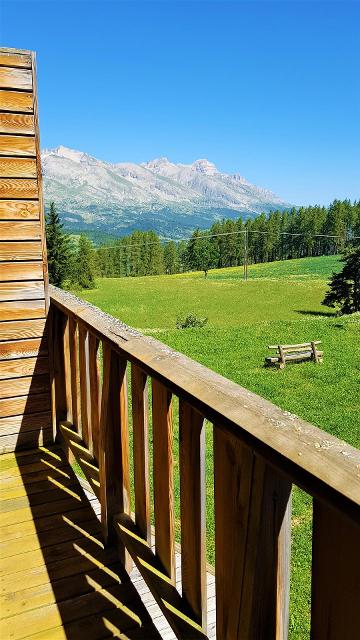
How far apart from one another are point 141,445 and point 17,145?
217cm

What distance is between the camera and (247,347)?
18.1 m

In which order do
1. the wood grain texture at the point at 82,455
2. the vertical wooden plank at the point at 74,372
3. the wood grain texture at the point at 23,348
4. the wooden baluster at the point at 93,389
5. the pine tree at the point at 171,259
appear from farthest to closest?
the pine tree at the point at 171,259
the wood grain texture at the point at 23,348
the vertical wooden plank at the point at 74,372
the wood grain texture at the point at 82,455
the wooden baluster at the point at 93,389

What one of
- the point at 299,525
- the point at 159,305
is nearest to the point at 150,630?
the point at 299,525

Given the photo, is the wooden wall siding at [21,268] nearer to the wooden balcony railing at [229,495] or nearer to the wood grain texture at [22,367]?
the wood grain texture at [22,367]

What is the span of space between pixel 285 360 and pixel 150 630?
1407 cm

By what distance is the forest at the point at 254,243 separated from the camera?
81.6 metres

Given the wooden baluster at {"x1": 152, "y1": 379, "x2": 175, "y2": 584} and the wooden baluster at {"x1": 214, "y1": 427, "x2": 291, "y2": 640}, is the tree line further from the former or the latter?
the wooden baluster at {"x1": 214, "y1": 427, "x2": 291, "y2": 640}

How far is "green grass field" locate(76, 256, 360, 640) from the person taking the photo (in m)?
6.66

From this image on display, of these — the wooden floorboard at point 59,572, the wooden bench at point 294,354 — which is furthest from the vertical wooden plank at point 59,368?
the wooden bench at point 294,354

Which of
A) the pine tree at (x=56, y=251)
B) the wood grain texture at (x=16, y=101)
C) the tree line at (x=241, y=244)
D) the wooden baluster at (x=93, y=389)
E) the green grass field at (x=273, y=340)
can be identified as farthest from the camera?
the tree line at (x=241, y=244)

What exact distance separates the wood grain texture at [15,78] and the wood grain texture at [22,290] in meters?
1.20

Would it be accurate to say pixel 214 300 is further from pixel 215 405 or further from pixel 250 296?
pixel 215 405

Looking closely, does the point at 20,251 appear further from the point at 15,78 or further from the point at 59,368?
the point at 15,78

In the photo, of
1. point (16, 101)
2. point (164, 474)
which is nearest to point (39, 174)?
point (16, 101)
